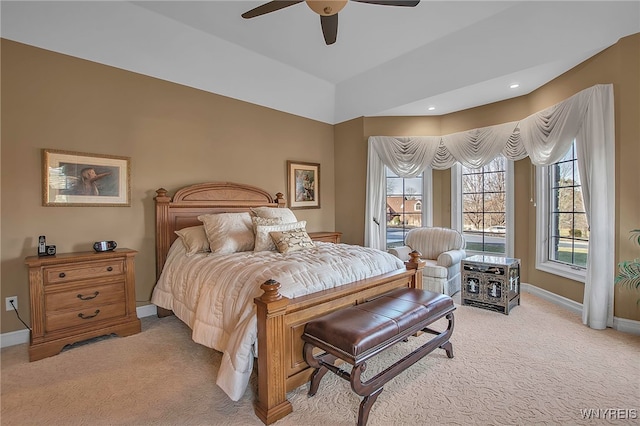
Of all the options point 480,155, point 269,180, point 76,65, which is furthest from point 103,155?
point 480,155

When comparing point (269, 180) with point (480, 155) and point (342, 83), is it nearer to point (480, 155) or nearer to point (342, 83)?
point (342, 83)

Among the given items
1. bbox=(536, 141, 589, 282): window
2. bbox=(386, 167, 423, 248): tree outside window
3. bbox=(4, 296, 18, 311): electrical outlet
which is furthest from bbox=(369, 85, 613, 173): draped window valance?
bbox=(4, 296, 18, 311): electrical outlet

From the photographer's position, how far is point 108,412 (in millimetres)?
1838

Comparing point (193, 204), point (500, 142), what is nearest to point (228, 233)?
point (193, 204)

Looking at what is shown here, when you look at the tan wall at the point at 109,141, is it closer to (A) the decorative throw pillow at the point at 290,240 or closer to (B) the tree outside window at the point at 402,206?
(A) the decorative throw pillow at the point at 290,240

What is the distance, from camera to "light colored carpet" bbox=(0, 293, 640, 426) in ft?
5.89

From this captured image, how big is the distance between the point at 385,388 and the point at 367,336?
0.66m

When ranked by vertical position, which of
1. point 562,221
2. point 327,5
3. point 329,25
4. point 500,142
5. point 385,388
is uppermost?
point 329,25

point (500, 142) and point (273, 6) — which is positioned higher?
point (273, 6)

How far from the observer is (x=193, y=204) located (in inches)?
146

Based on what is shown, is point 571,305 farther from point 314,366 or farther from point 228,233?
point 228,233

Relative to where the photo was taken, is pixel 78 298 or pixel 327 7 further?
pixel 78 298

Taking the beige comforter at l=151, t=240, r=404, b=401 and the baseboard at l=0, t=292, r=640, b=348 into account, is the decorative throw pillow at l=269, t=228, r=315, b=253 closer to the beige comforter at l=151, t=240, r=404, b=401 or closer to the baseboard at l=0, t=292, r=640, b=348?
the beige comforter at l=151, t=240, r=404, b=401

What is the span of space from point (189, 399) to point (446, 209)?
4.53m
